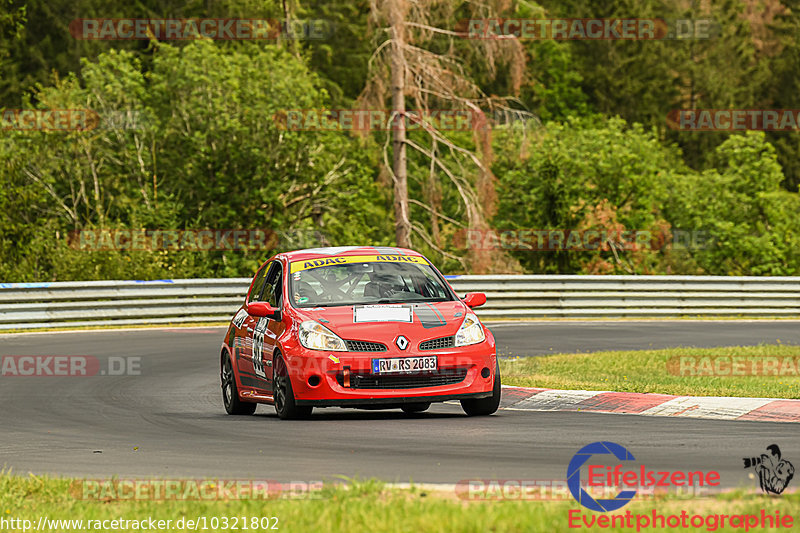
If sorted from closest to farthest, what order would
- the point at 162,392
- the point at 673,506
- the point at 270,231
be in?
1. the point at 673,506
2. the point at 162,392
3. the point at 270,231

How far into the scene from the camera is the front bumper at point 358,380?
11.0 meters

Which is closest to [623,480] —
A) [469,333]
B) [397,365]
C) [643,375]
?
[397,365]

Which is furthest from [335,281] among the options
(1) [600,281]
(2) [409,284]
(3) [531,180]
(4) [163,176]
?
(3) [531,180]

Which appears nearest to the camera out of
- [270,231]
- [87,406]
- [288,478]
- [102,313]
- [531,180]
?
[288,478]

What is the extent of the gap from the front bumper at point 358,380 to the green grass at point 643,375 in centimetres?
251

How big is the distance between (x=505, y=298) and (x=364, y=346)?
1822 cm

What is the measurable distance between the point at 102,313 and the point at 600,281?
439 inches

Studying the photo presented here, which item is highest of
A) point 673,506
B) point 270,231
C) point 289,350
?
point 673,506

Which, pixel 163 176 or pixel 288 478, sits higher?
pixel 288 478

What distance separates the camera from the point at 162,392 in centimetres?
1470

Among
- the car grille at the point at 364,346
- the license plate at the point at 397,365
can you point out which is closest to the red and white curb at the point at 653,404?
the license plate at the point at 397,365

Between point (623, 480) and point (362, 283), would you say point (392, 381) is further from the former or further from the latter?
point (623, 480)

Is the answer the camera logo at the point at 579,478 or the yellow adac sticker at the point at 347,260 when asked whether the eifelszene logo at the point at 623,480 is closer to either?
the camera logo at the point at 579,478

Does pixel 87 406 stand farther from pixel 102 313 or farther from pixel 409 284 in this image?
pixel 102 313
